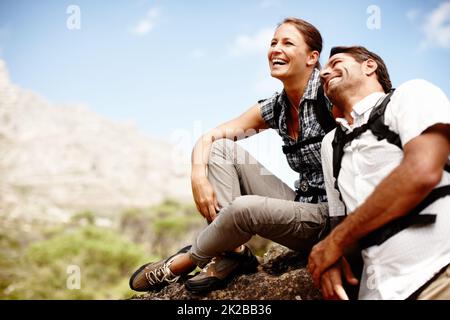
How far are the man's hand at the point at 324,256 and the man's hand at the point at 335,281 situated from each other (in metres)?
0.02

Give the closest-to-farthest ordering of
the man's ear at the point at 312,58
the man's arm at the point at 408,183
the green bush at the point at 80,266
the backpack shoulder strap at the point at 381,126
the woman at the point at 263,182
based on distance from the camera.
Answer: the man's arm at the point at 408,183, the backpack shoulder strap at the point at 381,126, the woman at the point at 263,182, the man's ear at the point at 312,58, the green bush at the point at 80,266

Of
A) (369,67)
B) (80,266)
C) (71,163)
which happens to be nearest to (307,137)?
(369,67)

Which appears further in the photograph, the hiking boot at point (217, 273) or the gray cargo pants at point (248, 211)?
the hiking boot at point (217, 273)

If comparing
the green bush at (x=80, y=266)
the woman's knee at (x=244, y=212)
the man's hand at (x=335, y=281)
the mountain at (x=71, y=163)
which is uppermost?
the mountain at (x=71, y=163)

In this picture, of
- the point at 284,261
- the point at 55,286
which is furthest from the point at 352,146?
the point at 55,286

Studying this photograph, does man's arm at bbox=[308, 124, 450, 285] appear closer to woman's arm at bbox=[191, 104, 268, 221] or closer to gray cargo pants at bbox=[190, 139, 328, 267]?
gray cargo pants at bbox=[190, 139, 328, 267]

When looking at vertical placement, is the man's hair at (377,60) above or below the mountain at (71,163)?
below

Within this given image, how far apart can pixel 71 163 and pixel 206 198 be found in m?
72.1

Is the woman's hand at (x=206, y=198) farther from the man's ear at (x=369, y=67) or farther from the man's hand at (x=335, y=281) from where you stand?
the man's ear at (x=369, y=67)

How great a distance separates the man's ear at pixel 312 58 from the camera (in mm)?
2789

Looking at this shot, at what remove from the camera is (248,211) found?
2.19 m

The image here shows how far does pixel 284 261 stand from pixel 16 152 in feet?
233

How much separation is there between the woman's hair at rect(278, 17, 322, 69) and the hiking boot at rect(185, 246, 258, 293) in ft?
4.16

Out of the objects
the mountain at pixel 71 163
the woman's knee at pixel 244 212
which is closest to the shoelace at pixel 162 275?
the woman's knee at pixel 244 212
